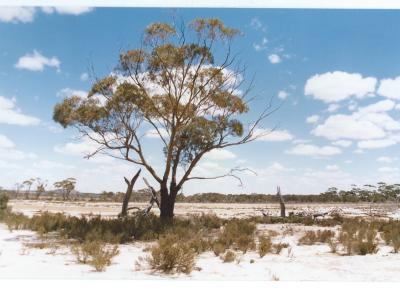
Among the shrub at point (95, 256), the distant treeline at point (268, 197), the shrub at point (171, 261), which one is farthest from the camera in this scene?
the distant treeline at point (268, 197)

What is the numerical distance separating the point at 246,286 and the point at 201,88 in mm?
11112

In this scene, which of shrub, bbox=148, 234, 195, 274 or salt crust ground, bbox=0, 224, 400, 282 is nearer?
salt crust ground, bbox=0, 224, 400, 282

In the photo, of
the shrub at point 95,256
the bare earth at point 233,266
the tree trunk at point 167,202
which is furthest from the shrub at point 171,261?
the tree trunk at point 167,202

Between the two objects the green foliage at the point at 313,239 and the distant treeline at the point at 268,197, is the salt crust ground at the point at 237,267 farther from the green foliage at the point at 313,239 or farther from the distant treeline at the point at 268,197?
the distant treeline at the point at 268,197

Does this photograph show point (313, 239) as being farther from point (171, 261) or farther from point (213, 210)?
point (213, 210)

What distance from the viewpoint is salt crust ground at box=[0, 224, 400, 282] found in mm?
9523

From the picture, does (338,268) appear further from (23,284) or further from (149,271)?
(23,284)

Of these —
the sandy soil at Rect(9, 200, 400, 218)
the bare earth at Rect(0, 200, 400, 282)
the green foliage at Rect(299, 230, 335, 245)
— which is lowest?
the bare earth at Rect(0, 200, 400, 282)

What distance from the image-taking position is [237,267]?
10.6 m

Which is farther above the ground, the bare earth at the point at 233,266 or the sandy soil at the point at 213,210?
the sandy soil at the point at 213,210

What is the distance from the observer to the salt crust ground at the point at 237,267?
952 cm

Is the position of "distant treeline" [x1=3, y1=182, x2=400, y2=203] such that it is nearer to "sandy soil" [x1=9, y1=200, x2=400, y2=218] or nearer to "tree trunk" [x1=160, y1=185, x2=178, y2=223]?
"sandy soil" [x1=9, y1=200, x2=400, y2=218]

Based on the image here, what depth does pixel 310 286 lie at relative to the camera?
9.08 meters

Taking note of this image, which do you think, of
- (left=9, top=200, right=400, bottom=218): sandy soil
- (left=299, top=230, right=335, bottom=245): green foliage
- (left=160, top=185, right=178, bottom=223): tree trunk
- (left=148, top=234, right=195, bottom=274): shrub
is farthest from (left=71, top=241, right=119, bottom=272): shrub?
(left=9, top=200, right=400, bottom=218): sandy soil
